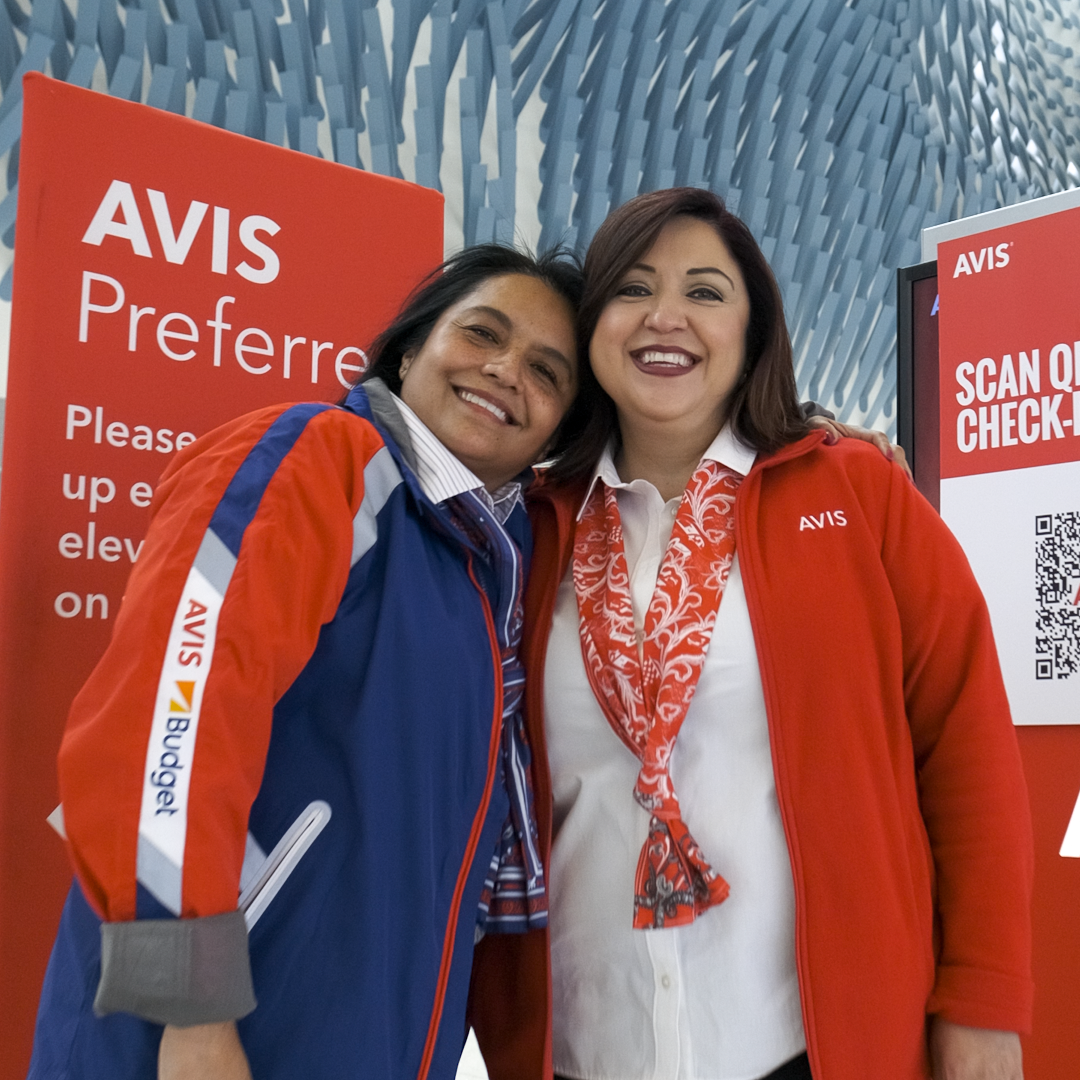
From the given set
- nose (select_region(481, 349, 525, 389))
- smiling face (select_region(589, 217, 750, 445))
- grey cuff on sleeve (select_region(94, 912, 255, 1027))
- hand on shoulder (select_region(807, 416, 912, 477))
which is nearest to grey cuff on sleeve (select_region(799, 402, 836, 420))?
hand on shoulder (select_region(807, 416, 912, 477))

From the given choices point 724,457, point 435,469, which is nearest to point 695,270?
point 724,457

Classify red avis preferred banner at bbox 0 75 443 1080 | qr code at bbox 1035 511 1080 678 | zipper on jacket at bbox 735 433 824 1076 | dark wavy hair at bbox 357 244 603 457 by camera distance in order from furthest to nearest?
qr code at bbox 1035 511 1080 678 < dark wavy hair at bbox 357 244 603 457 < red avis preferred banner at bbox 0 75 443 1080 < zipper on jacket at bbox 735 433 824 1076

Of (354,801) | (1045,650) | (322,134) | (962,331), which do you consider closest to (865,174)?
(322,134)

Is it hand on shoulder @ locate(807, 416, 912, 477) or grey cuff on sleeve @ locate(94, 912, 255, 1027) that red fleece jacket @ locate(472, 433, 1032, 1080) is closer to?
hand on shoulder @ locate(807, 416, 912, 477)

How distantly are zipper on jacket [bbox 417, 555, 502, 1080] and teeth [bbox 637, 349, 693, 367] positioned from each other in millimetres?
480

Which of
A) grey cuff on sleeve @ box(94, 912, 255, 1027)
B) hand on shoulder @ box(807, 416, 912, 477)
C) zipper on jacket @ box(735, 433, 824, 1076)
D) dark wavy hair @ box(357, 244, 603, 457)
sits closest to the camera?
grey cuff on sleeve @ box(94, 912, 255, 1027)

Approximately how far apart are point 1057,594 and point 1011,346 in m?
0.68

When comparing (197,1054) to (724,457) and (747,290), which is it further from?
(747,290)

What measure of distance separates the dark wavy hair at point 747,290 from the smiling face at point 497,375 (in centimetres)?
8

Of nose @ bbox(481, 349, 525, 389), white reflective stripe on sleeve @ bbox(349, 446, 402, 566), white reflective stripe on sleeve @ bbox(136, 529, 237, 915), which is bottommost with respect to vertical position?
white reflective stripe on sleeve @ bbox(136, 529, 237, 915)

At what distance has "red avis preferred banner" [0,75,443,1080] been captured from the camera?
5.34 ft

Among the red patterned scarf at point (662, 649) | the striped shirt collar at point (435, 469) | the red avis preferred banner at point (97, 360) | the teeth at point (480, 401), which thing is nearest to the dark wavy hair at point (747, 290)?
the red patterned scarf at point (662, 649)

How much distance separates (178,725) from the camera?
1.12 metres

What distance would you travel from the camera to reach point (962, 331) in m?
3.12
